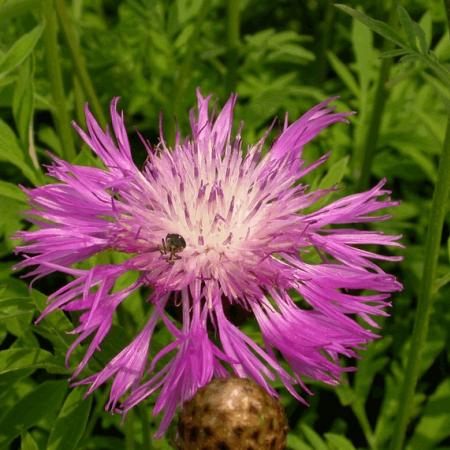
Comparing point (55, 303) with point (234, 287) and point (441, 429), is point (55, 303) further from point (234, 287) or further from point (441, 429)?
point (441, 429)

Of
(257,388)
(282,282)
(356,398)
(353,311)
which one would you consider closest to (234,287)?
(282,282)

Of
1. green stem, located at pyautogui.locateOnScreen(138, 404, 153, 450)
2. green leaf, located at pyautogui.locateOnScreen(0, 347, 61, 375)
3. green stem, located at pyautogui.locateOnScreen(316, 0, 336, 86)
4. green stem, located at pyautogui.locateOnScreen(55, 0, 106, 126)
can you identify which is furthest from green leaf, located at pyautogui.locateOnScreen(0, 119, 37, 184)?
green stem, located at pyautogui.locateOnScreen(316, 0, 336, 86)

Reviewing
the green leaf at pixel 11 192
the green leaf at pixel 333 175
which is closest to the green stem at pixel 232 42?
the green leaf at pixel 333 175

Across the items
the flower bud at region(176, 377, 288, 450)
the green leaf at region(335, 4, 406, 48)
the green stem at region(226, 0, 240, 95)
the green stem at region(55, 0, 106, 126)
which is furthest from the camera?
the green stem at region(226, 0, 240, 95)

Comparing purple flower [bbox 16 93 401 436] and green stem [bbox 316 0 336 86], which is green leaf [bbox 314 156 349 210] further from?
green stem [bbox 316 0 336 86]

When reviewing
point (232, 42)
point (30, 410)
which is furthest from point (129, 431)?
point (232, 42)

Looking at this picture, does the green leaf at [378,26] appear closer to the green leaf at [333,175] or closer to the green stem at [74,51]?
the green leaf at [333,175]

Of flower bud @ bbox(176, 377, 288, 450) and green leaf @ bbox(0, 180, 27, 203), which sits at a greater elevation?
green leaf @ bbox(0, 180, 27, 203)
